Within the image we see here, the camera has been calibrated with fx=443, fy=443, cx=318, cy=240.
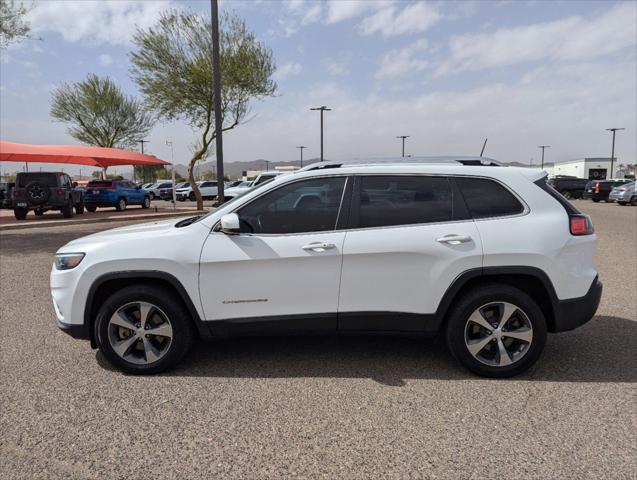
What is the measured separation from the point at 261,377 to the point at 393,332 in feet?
3.59

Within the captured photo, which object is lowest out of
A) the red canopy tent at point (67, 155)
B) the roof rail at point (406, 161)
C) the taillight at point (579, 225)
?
the taillight at point (579, 225)

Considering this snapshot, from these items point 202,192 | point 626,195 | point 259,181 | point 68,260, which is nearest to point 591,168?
point 626,195

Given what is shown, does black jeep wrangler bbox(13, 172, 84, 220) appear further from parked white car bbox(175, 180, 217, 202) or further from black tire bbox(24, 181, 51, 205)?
parked white car bbox(175, 180, 217, 202)

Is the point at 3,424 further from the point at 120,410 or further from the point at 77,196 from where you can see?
the point at 77,196

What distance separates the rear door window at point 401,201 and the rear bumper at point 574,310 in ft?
3.58

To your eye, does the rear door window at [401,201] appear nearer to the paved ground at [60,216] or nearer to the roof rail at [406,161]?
the roof rail at [406,161]

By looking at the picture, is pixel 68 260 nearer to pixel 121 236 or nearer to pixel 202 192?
pixel 121 236

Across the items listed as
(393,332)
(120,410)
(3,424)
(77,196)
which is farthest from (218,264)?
(77,196)

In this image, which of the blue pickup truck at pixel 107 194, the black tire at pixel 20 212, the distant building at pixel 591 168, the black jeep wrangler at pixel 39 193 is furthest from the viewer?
the distant building at pixel 591 168

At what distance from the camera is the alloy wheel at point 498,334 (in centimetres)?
339

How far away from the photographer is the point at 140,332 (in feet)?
11.4

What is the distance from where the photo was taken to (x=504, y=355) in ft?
11.1

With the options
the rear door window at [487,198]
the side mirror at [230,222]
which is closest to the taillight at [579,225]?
the rear door window at [487,198]

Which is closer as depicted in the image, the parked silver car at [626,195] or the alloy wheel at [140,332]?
the alloy wheel at [140,332]
